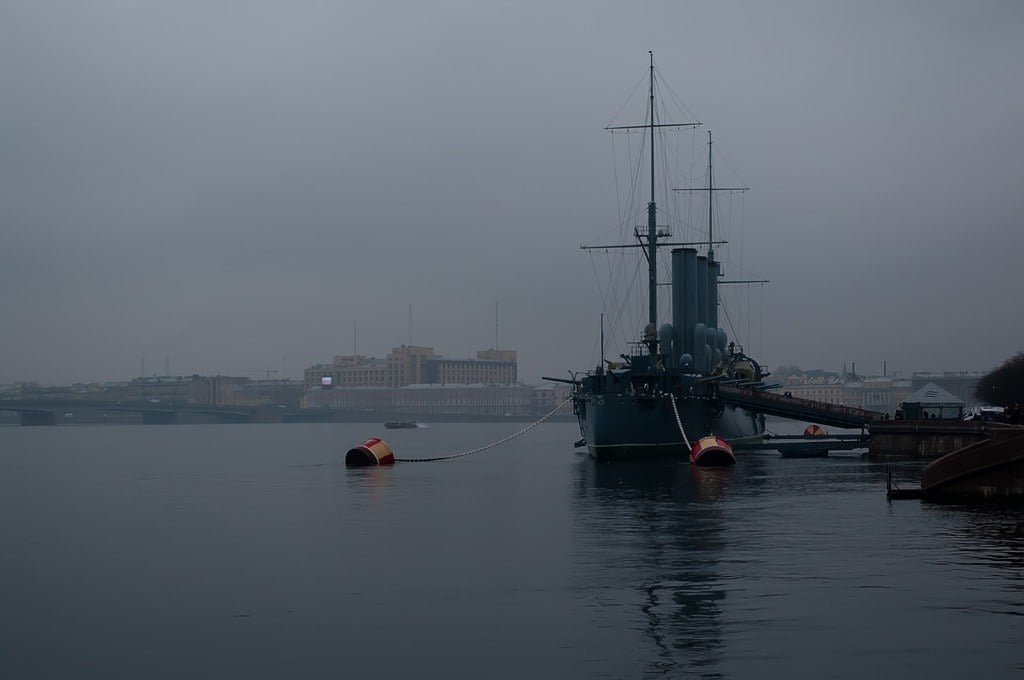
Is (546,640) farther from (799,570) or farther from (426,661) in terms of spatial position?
(799,570)

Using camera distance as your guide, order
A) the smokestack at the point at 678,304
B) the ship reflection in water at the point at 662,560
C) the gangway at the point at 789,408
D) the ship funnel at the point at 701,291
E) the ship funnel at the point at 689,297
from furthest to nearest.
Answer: the ship funnel at the point at 701,291, the ship funnel at the point at 689,297, the smokestack at the point at 678,304, the gangway at the point at 789,408, the ship reflection in water at the point at 662,560

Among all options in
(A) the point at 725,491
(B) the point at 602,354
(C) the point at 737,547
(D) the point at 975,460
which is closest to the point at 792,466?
(B) the point at 602,354

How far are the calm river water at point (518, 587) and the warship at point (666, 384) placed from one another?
2487cm

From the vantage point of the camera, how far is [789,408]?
267ft

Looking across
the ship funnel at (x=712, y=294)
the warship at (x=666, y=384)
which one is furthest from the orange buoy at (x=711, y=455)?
the ship funnel at (x=712, y=294)

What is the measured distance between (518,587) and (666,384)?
2014 inches

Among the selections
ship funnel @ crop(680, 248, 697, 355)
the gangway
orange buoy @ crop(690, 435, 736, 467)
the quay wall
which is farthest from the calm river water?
ship funnel @ crop(680, 248, 697, 355)

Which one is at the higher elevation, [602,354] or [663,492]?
[602,354]

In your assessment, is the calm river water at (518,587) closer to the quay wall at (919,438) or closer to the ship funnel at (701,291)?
the quay wall at (919,438)

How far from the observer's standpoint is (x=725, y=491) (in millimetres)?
49156

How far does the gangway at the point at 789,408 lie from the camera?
265 ft

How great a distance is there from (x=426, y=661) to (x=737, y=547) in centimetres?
1376

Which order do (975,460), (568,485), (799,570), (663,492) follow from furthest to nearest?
(568,485)
(663,492)
(975,460)
(799,570)

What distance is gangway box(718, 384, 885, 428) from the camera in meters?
80.8
